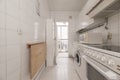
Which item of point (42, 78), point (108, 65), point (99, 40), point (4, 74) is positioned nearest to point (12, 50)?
point (4, 74)

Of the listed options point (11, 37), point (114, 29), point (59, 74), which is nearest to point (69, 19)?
point (59, 74)

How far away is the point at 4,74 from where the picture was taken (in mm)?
1276

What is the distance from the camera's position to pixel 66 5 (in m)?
5.93

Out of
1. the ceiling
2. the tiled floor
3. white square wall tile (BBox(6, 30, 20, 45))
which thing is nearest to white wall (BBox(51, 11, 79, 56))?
the ceiling

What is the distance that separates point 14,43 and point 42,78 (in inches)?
72.0

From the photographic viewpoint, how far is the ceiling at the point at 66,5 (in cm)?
561

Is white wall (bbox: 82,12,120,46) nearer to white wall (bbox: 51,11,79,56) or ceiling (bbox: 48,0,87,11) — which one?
ceiling (bbox: 48,0,87,11)

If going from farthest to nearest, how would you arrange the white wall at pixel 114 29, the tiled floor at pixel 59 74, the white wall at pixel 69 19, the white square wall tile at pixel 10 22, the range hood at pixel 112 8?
the white wall at pixel 69 19, the tiled floor at pixel 59 74, the white wall at pixel 114 29, the range hood at pixel 112 8, the white square wall tile at pixel 10 22

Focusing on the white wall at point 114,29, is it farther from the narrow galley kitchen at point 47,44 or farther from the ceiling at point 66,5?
the ceiling at point 66,5

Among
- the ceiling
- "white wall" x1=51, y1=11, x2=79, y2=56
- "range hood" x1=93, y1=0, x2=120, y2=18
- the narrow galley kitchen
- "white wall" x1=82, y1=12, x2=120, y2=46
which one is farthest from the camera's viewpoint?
"white wall" x1=51, y1=11, x2=79, y2=56

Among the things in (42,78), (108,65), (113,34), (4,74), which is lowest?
(42,78)

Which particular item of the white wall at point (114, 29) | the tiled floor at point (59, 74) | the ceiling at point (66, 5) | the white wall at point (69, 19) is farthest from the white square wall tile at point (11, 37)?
the white wall at point (69, 19)

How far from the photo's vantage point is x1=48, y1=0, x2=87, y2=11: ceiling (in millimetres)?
5605

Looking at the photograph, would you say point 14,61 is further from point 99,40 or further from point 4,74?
point 99,40
